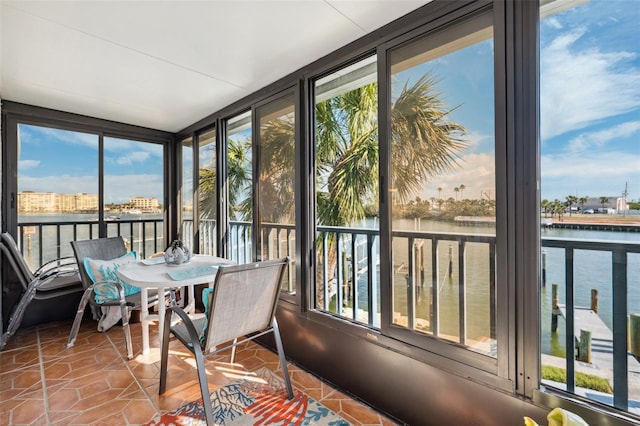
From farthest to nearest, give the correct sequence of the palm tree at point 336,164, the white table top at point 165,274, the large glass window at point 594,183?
the palm tree at point 336,164
the white table top at point 165,274
the large glass window at point 594,183

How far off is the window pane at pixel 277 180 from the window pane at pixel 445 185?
109 cm

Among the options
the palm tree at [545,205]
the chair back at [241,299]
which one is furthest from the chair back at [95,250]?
the palm tree at [545,205]

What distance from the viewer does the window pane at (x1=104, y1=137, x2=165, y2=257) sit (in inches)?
163

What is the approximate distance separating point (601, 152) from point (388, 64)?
1.25 meters

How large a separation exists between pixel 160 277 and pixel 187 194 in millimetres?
2308

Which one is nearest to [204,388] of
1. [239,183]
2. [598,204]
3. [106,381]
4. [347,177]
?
[106,381]

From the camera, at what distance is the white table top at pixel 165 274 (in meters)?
2.31

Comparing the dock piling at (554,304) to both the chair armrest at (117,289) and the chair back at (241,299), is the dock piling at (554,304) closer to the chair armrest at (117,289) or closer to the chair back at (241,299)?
the chair back at (241,299)

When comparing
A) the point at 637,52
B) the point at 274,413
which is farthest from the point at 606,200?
the point at 274,413

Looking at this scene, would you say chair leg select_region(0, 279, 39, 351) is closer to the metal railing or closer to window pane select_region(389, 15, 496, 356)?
window pane select_region(389, 15, 496, 356)

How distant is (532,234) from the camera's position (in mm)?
1432

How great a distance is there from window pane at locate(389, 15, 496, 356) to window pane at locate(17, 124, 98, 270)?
4021mm

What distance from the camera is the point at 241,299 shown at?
189 cm

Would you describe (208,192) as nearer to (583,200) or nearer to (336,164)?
(336,164)
